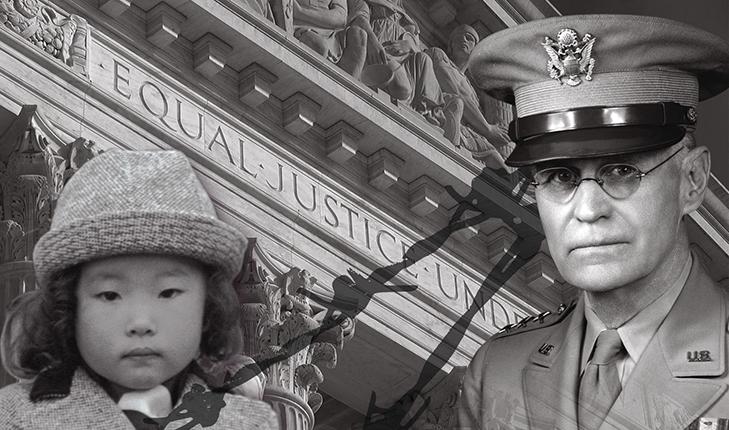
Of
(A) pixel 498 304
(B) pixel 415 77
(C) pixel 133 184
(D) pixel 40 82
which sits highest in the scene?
(B) pixel 415 77

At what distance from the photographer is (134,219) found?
4738mm

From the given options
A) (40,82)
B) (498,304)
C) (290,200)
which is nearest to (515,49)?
(498,304)

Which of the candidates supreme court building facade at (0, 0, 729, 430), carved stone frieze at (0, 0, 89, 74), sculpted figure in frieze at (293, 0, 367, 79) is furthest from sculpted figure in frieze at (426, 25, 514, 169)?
carved stone frieze at (0, 0, 89, 74)

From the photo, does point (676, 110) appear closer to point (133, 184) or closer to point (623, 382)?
point (623, 382)

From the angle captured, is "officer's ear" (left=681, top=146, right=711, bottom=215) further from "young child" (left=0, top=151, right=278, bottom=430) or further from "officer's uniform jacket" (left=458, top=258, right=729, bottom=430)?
"young child" (left=0, top=151, right=278, bottom=430)

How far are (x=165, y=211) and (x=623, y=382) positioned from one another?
110cm

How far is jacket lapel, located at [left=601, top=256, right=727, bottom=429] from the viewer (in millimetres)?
5008

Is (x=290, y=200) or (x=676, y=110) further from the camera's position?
(x=290, y=200)

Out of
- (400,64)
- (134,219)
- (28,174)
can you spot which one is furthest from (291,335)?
(134,219)

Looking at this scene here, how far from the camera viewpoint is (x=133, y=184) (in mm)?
4816

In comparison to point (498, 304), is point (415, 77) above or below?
above

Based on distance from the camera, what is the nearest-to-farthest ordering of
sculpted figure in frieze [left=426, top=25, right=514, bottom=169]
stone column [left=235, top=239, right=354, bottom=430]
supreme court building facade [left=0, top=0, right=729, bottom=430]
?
1. stone column [left=235, top=239, right=354, bottom=430]
2. supreme court building facade [left=0, top=0, right=729, bottom=430]
3. sculpted figure in frieze [left=426, top=25, right=514, bottom=169]

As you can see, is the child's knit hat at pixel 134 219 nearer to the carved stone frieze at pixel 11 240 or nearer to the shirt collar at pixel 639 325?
the shirt collar at pixel 639 325

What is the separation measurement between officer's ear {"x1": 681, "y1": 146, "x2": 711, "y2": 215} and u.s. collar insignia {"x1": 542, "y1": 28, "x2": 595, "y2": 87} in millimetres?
314
